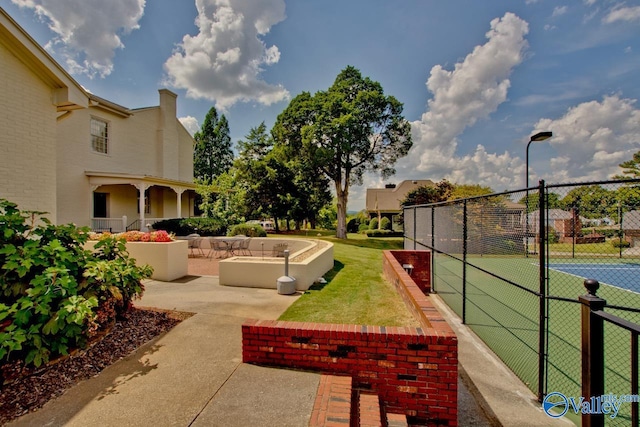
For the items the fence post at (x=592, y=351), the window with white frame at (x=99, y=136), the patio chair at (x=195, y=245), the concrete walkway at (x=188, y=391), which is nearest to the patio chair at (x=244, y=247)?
the patio chair at (x=195, y=245)

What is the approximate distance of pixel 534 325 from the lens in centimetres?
638

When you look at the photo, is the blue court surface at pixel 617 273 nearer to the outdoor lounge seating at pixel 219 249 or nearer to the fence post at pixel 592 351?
the fence post at pixel 592 351

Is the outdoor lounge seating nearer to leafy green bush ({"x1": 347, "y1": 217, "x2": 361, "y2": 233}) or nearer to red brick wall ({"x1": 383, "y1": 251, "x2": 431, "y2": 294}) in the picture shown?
red brick wall ({"x1": 383, "y1": 251, "x2": 431, "y2": 294})

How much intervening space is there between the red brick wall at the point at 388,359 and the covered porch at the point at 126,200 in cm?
1510

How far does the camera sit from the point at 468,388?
385cm

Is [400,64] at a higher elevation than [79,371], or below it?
higher

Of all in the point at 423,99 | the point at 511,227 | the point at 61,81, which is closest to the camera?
the point at 511,227

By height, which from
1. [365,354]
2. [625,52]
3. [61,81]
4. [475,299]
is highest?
[625,52]

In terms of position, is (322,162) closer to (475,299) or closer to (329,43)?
(329,43)

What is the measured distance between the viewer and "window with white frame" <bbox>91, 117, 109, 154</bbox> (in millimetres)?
15414

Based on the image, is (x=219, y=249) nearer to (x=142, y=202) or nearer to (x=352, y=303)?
(x=142, y=202)

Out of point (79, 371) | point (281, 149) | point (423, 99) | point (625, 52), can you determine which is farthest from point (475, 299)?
point (281, 149)

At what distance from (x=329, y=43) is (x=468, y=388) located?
469 inches

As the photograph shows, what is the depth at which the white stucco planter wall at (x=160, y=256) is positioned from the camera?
8.02 metres
